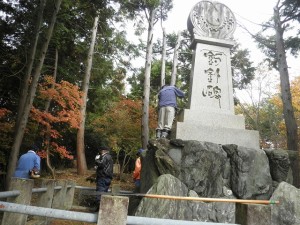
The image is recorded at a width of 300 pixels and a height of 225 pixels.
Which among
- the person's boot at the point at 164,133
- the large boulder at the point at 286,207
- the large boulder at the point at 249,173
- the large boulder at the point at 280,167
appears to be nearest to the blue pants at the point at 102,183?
the person's boot at the point at 164,133

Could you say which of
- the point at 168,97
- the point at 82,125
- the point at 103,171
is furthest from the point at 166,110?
the point at 82,125

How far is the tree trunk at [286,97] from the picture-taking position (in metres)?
9.66

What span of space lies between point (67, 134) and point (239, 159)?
13199 millimetres

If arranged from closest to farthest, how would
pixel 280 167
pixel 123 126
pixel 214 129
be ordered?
1. pixel 280 167
2. pixel 214 129
3. pixel 123 126

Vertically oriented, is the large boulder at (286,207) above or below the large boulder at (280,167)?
below

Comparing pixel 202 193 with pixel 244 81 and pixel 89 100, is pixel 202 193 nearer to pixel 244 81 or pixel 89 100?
pixel 89 100

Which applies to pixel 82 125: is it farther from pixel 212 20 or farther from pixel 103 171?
pixel 212 20

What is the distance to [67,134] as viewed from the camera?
16.1 m

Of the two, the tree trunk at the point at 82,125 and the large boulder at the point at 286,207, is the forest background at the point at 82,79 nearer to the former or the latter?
the tree trunk at the point at 82,125

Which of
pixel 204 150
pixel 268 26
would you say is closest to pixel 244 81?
pixel 268 26

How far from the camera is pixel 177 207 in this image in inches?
168

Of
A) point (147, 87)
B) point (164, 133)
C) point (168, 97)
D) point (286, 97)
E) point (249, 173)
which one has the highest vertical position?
point (147, 87)

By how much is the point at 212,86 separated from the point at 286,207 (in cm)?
307

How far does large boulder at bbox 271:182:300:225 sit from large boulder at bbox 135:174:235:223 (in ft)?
2.50
